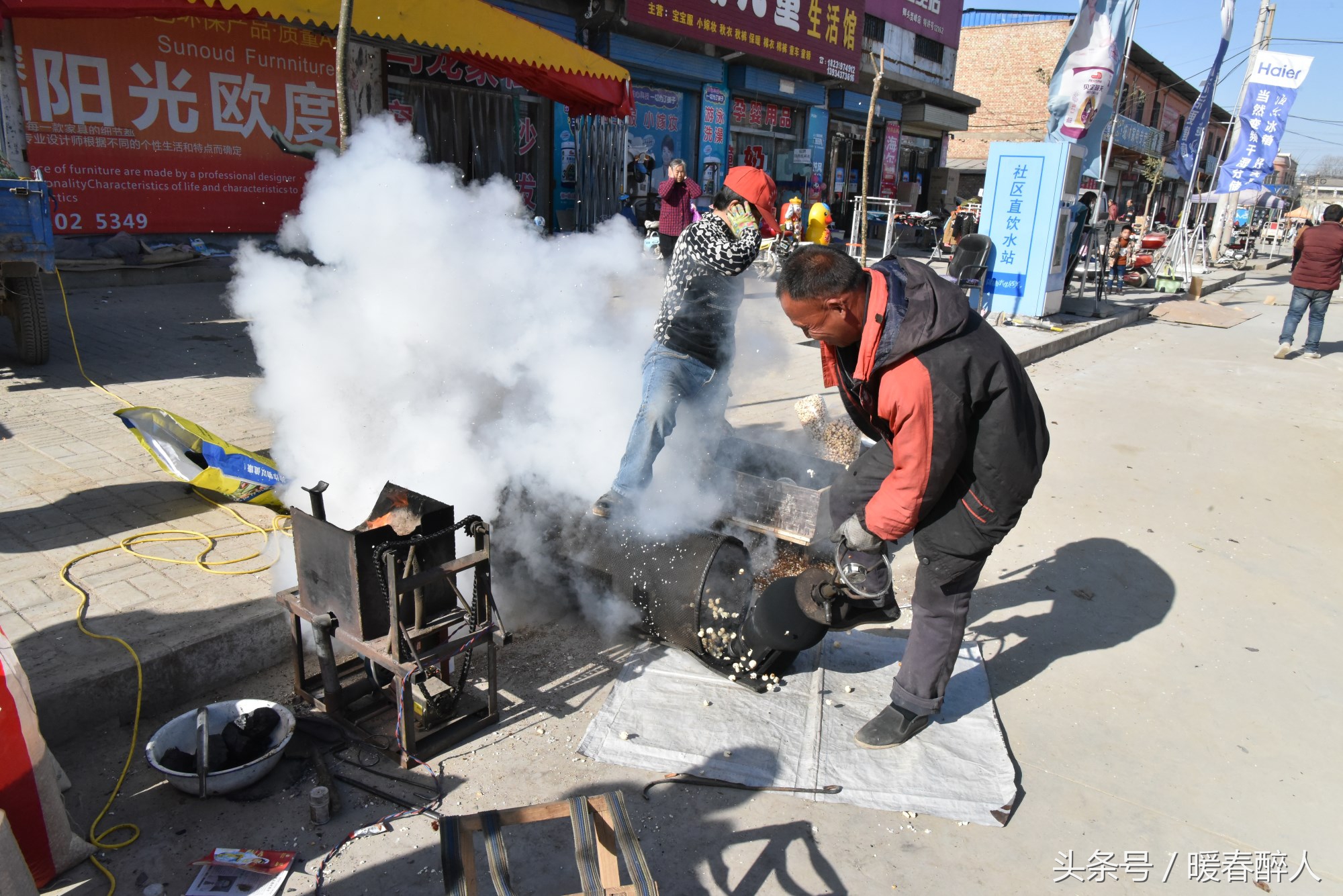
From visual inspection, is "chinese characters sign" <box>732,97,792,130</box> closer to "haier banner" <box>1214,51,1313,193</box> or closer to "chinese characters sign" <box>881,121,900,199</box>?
"chinese characters sign" <box>881,121,900,199</box>

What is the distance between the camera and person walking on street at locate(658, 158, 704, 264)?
9172 millimetres

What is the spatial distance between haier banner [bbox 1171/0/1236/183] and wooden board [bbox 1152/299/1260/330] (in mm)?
4761

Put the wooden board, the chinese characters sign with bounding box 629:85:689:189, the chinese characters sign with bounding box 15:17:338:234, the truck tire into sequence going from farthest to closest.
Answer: the chinese characters sign with bounding box 629:85:689:189
the wooden board
the chinese characters sign with bounding box 15:17:338:234
the truck tire

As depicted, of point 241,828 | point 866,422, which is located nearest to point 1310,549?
point 866,422

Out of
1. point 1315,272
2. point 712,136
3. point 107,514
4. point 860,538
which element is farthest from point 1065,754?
point 712,136

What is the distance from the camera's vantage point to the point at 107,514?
359 centimetres

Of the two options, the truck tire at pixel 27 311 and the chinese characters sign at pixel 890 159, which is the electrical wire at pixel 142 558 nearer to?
the truck tire at pixel 27 311

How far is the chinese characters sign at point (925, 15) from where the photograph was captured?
1909cm

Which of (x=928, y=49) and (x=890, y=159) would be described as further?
(x=890, y=159)

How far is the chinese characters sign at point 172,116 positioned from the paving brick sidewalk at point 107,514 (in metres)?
2.24

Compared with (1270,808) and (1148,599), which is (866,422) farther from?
(1148,599)

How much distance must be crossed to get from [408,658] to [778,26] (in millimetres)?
16194

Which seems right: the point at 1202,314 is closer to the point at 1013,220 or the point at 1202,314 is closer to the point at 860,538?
the point at 1013,220

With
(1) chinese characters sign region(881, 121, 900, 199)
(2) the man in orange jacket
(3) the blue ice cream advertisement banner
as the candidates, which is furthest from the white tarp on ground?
(1) chinese characters sign region(881, 121, 900, 199)
